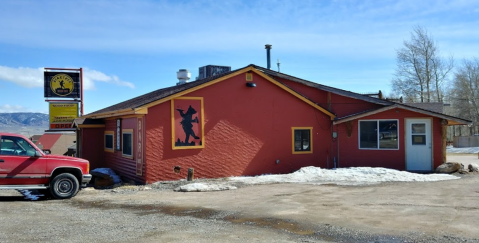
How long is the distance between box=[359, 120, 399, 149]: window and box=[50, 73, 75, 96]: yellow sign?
16.1 metres

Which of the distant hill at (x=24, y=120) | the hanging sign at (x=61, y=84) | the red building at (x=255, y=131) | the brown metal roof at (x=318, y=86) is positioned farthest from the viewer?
the distant hill at (x=24, y=120)

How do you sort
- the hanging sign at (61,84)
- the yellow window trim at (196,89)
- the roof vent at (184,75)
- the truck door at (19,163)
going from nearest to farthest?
the truck door at (19,163) → the yellow window trim at (196,89) → the hanging sign at (61,84) → the roof vent at (184,75)

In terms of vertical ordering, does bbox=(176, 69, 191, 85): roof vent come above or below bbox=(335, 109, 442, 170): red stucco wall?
above

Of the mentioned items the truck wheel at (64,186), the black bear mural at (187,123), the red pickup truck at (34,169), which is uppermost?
the black bear mural at (187,123)

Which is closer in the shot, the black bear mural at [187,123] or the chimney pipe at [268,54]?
the black bear mural at [187,123]

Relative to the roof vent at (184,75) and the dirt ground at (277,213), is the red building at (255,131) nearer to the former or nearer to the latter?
the dirt ground at (277,213)

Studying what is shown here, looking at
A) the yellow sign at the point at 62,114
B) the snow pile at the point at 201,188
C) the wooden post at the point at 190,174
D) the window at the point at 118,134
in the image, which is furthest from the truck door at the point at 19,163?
the yellow sign at the point at 62,114

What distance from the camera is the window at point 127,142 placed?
1651 centimetres

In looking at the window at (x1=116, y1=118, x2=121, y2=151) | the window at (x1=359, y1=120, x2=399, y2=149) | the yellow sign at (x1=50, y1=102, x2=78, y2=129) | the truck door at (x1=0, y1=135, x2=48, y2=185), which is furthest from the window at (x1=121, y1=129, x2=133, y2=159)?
the window at (x1=359, y1=120, x2=399, y2=149)

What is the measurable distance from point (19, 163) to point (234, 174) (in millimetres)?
7906

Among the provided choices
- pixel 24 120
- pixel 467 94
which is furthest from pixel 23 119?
pixel 467 94

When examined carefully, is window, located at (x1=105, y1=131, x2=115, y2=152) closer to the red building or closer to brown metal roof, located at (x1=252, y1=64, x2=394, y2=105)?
the red building

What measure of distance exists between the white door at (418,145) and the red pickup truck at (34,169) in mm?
13006

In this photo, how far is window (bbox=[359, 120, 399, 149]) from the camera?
60.9ft
